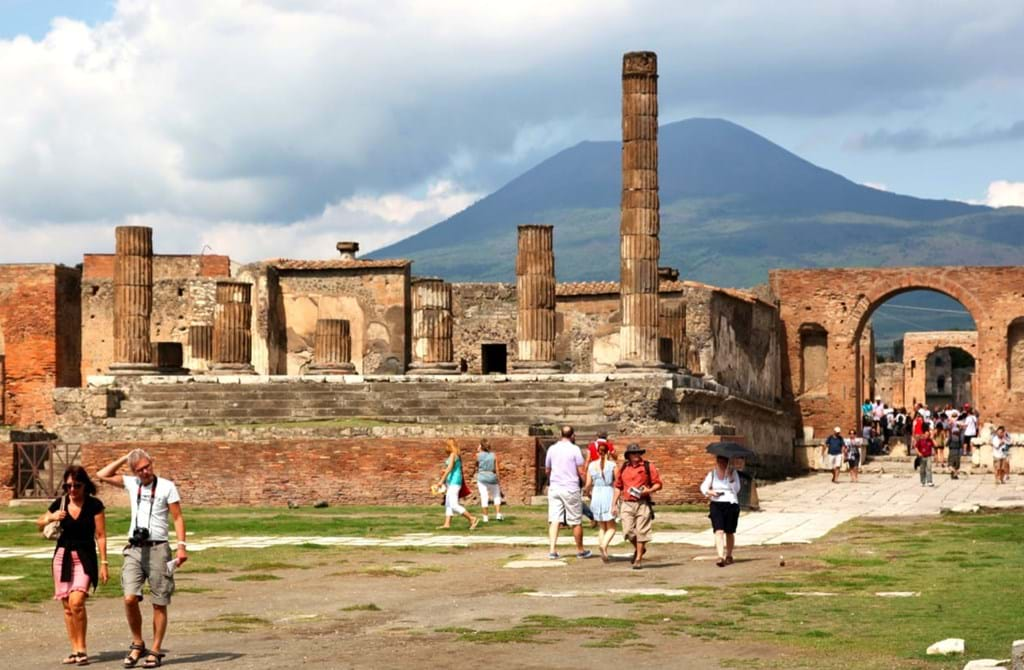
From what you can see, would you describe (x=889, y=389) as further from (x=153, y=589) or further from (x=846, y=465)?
(x=153, y=589)

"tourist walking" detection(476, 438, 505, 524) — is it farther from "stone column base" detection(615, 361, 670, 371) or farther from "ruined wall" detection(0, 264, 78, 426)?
"ruined wall" detection(0, 264, 78, 426)

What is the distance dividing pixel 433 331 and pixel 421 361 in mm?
644

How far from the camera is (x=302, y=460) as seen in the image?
95.0 ft

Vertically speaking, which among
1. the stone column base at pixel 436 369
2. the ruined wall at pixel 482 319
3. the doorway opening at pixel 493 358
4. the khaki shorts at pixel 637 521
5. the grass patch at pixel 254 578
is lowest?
the grass patch at pixel 254 578

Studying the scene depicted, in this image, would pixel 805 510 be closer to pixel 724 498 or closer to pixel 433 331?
pixel 724 498

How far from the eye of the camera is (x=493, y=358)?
2014 inches

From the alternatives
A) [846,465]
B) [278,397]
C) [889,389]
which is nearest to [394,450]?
[278,397]

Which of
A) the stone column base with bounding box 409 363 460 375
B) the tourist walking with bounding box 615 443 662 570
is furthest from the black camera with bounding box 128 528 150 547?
the stone column base with bounding box 409 363 460 375

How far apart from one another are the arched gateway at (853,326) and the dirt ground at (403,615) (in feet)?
106

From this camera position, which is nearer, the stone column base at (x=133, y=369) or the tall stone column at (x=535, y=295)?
the tall stone column at (x=535, y=295)

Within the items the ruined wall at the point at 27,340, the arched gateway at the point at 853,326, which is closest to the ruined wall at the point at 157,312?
the ruined wall at the point at 27,340

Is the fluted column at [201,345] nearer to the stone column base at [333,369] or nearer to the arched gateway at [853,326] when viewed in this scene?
the stone column base at [333,369]

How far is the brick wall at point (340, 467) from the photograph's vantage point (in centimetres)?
2834

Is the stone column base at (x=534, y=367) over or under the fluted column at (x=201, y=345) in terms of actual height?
under
